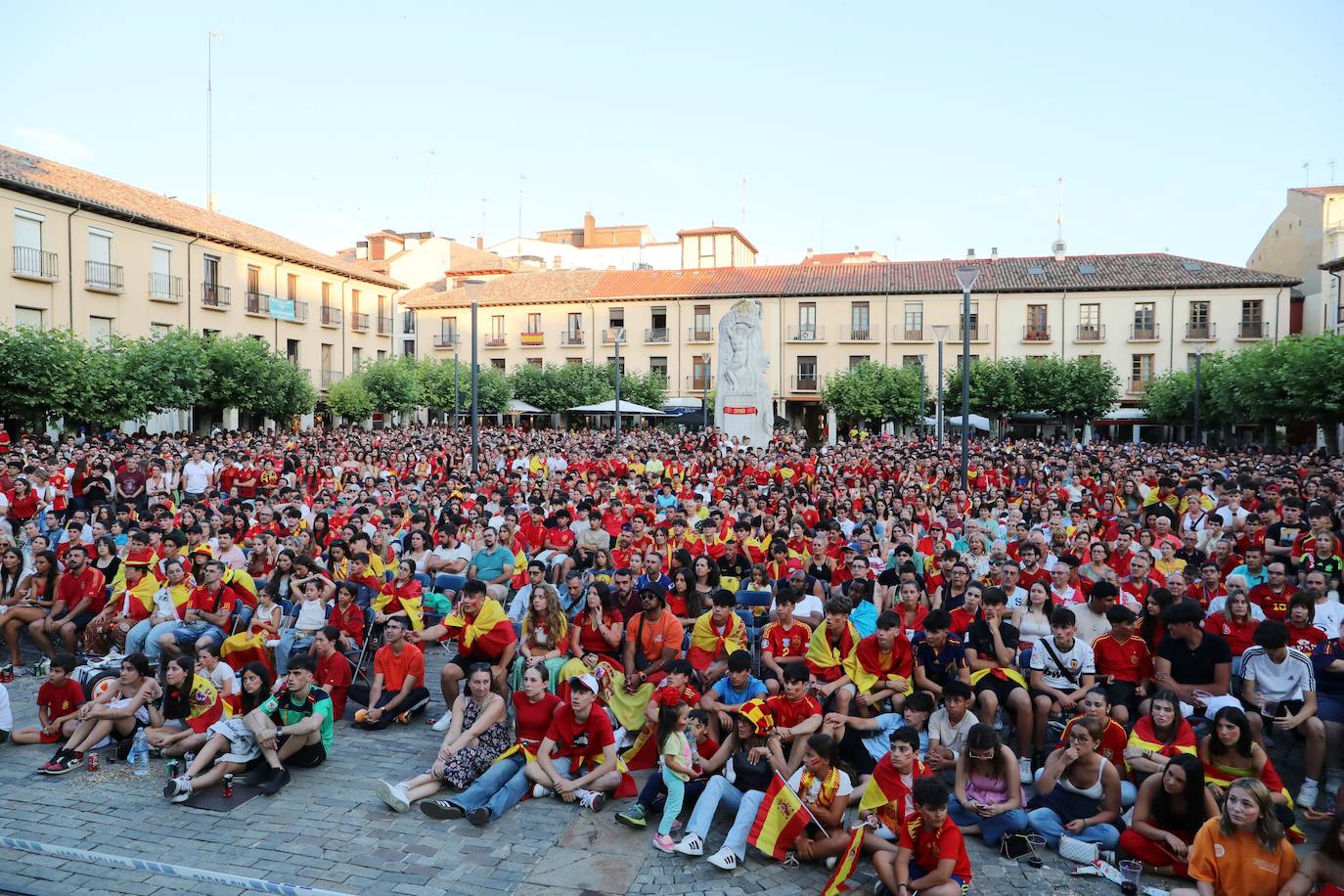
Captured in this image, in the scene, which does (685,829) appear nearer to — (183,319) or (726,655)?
(726,655)

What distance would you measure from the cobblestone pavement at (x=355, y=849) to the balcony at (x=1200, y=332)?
47900 millimetres

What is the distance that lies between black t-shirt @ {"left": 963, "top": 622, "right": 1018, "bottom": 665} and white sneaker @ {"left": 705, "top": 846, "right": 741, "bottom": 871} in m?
2.88

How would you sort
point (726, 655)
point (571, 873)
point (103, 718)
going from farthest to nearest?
point (726, 655) < point (103, 718) < point (571, 873)

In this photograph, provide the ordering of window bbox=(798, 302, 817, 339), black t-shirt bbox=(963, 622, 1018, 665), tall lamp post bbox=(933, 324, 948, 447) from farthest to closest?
window bbox=(798, 302, 817, 339) → tall lamp post bbox=(933, 324, 948, 447) → black t-shirt bbox=(963, 622, 1018, 665)

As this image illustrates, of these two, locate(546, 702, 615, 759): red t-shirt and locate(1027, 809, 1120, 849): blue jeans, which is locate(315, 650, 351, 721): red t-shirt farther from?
locate(1027, 809, 1120, 849): blue jeans

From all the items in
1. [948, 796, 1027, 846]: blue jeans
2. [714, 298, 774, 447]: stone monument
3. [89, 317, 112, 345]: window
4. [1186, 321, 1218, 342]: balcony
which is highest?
[1186, 321, 1218, 342]: balcony

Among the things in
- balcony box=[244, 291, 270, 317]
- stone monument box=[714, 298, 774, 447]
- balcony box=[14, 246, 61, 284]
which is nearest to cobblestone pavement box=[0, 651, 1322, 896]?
stone monument box=[714, 298, 774, 447]

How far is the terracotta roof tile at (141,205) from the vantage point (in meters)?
29.7

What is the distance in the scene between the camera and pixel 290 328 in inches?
1657

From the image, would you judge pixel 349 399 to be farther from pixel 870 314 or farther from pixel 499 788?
pixel 499 788

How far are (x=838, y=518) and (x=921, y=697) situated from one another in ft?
22.2

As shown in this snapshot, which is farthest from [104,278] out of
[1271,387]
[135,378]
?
[1271,387]

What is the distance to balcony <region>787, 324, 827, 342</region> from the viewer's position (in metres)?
51.1

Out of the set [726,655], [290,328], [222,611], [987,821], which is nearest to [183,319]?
[290,328]
